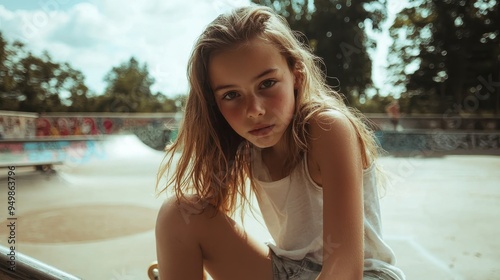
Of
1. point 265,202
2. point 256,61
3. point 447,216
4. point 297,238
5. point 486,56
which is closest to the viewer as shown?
point 256,61

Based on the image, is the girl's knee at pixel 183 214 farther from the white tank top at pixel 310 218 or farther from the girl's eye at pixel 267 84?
the girl's eye at pixel 267 84

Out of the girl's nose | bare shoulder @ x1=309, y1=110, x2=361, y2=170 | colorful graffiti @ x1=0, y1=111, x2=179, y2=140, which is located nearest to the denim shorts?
bare shoulder @ x1=309, y1=110, x2=361, y2=170

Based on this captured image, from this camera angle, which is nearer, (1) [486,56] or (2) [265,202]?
(2) [265,202]

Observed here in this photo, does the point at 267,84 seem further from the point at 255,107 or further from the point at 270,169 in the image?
the point at 270,169

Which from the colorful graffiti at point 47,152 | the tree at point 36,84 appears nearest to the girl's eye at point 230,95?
the colorful graffiti at point 47,152

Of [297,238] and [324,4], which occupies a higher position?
[324,4]

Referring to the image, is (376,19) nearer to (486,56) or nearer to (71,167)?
(486,56)

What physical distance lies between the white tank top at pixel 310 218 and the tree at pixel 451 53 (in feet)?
53.8

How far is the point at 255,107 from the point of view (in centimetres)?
113

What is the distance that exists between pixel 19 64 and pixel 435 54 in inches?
824

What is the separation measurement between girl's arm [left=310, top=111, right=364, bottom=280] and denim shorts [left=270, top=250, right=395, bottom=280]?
155 mm

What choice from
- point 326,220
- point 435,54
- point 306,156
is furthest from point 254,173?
point 435,54

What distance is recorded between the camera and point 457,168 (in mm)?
7105

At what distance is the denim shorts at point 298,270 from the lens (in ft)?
3.78
